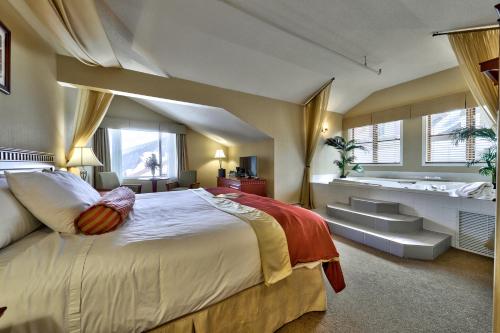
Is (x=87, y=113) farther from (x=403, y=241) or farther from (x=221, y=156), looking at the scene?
(x=403, y=241)

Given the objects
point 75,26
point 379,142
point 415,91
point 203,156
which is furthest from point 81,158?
point 415,91

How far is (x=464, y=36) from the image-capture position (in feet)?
8.17

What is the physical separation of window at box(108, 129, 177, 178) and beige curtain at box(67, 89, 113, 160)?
1925 mm

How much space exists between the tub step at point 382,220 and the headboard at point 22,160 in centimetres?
411

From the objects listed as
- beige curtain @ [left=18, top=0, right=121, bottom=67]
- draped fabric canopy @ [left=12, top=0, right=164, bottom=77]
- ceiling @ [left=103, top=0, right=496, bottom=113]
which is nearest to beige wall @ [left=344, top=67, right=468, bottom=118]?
ceiling @ [left=103, top=0, right=496, bottom=113]

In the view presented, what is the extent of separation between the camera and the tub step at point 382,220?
2822 millimetres

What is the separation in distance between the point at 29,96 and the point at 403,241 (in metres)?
4.49

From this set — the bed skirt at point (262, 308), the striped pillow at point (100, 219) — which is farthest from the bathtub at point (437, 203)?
the striped pillow at point (100, 219)

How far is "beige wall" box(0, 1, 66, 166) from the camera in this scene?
158 centimetres

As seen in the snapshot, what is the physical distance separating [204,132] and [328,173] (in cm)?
380

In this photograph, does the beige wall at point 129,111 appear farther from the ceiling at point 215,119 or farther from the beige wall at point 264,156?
the beige wall at point 264,156

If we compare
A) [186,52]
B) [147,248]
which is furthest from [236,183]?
[147,248]

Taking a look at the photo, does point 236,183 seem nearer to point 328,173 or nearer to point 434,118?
point 328,173

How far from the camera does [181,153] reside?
577cm
